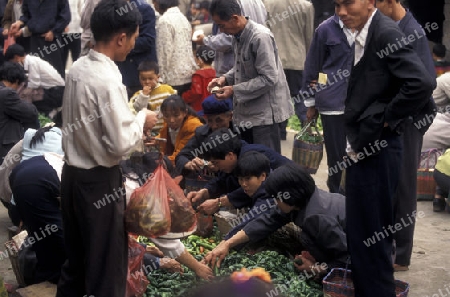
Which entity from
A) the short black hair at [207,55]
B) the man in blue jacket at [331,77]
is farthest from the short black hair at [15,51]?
the man in blue jacket at [331,77]

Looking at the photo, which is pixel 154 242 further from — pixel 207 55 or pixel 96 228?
pixel 207 55

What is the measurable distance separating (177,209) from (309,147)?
2.97m

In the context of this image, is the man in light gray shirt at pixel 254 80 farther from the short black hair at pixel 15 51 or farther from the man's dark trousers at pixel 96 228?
the short black hair at pixel 15 51

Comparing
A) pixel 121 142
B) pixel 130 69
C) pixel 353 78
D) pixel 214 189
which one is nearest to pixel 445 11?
pixel 130 69

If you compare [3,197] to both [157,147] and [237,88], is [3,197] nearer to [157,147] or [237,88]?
[157,147]

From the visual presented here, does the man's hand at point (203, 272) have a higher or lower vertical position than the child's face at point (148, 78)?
lower

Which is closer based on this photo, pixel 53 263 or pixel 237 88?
pixel 53 263

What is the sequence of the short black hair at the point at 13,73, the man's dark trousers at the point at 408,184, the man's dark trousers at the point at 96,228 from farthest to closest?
the short black hair at the point at 13,73
the man's dark trousers at the point at 408,184
the man's dark trousers at the point at 96,228

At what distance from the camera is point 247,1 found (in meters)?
7.99

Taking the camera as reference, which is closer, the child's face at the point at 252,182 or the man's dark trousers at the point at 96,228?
the man's dark trousers at the point at 96,228

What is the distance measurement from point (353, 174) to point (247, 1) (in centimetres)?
389

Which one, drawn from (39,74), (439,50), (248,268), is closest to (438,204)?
(248,268)

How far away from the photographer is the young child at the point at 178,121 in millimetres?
7480

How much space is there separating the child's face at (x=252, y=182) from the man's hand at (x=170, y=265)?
861mm
